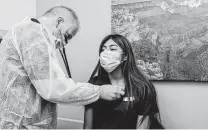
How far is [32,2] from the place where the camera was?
8.18ft

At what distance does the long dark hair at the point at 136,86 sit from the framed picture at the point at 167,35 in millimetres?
191

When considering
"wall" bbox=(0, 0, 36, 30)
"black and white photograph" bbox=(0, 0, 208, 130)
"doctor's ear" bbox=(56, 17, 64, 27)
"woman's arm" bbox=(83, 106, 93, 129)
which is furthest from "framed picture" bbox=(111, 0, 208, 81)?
"wall" bbox=(0, 0, 36, 30)

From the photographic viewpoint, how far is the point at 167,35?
1.74 metres

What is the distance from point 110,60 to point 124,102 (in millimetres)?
320

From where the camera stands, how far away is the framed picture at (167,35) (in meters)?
1.63

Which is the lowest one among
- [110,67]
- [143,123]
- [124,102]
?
[143,123]

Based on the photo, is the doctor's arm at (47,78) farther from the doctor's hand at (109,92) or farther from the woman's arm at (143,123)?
the woman's arm at (143,123)

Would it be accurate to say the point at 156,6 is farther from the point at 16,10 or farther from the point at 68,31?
the point at 16,10

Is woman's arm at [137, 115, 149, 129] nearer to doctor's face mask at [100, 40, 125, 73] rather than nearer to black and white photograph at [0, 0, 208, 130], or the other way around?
black and white photograph at [0, 0, 208, 130]

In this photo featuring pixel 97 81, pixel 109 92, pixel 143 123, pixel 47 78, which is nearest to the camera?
pixel 47 78

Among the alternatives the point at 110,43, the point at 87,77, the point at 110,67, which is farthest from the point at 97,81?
the point at 87,77

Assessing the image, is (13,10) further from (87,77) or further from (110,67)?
(110,67)

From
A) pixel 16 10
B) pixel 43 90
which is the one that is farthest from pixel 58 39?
pixel 16 10

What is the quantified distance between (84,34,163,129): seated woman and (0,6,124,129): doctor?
31 cm
